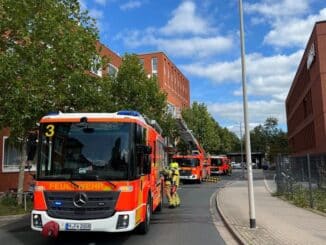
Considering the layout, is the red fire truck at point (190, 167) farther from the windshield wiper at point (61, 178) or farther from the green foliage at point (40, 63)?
the windshield wiper at point (61, 178)

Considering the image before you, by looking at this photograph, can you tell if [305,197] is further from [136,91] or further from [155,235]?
[136,91]

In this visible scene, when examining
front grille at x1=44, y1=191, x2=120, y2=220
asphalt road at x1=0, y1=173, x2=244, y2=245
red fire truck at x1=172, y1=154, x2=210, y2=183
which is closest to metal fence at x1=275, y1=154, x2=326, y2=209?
asphalt road at x1=0, y1=173, x2=244, y2=245

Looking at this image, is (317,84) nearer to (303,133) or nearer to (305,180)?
(303,133)

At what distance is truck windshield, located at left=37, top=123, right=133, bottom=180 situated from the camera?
35.9 ft

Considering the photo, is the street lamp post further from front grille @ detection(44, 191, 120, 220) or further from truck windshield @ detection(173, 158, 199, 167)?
truck windshield @ detection(173, 158, 199, 167)

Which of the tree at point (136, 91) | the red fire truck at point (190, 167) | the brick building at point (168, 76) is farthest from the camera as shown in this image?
the brick building at point (168, 76)

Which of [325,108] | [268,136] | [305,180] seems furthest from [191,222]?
[268,136]

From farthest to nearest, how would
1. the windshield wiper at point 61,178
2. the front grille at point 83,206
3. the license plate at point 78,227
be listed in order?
the windshield wiper at point 61,178
the front grille at point 83,206
the license plate at point 78,227

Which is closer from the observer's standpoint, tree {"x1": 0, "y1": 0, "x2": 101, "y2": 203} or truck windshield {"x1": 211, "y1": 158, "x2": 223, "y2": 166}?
tree {"x1": 0, "y1": 0, "x2": 101, "y2": 203}

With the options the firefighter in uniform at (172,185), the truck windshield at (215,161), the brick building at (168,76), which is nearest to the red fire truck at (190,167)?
the truck windshield at (215,161)

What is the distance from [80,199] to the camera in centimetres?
1063

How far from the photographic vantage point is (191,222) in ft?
50.1

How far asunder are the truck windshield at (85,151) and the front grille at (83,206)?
14.4 inches

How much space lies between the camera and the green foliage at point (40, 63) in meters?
18.8
